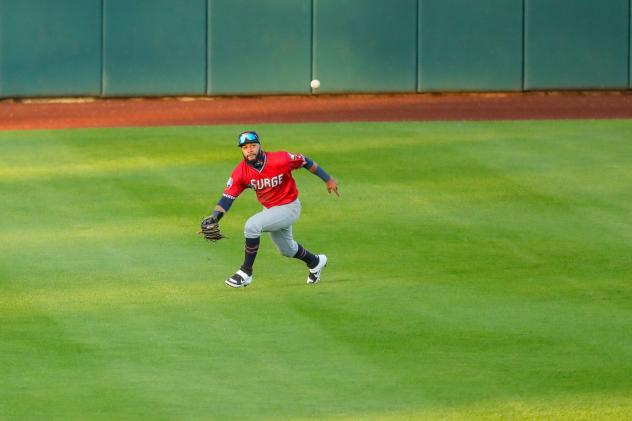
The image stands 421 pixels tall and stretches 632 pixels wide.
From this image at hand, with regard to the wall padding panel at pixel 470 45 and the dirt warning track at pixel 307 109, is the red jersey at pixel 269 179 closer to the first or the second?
the dirt warning track at pixel 307 109

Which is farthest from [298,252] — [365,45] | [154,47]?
[365,45]

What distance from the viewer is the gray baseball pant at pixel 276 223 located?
12047 mm

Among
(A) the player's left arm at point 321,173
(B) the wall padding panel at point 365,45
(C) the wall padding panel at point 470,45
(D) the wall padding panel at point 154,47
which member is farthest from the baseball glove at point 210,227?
(C) the wall padding panel at point 470,45

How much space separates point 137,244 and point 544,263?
155 inches

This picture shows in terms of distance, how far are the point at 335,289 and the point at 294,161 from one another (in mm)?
1134

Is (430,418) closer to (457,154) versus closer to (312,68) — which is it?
(457,154)

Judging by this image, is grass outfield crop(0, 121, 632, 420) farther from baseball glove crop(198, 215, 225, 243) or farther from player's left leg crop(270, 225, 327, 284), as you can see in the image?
baseball glove crop(198, 215, 225, 243)

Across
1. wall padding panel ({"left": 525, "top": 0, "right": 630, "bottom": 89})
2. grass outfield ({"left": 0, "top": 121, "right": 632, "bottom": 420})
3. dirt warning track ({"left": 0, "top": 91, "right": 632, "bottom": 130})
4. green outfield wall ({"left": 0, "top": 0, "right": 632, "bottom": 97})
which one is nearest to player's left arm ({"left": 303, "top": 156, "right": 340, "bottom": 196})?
grass outfield ({"left": 0, "top": 121, "right": 632, "bottom": 420})

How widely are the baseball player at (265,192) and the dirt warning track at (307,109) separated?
36.8ft

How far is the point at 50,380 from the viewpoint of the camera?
958cm

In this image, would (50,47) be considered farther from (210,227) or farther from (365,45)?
(210,227)

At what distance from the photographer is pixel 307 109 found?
2544 centimetres

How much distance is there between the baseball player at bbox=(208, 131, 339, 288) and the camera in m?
12.0

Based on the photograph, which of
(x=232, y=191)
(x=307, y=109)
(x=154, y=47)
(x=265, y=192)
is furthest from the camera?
(x=154, y=47)
